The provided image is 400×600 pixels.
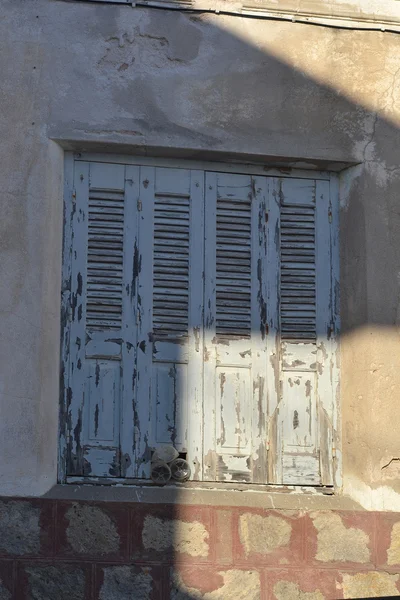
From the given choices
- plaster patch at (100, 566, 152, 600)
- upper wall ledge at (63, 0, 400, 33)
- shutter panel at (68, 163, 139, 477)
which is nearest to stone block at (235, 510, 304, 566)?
plaster patch at (100, 566, 152, 600)

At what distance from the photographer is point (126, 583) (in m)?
6.70

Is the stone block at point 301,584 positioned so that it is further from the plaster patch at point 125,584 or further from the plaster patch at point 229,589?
the plaster patch at point 125,584

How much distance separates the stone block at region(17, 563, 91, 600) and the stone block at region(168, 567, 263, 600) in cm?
48

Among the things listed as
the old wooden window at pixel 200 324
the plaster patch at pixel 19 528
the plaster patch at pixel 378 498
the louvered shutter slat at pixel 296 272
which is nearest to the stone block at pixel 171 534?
the old wooden window at pixel 200 324

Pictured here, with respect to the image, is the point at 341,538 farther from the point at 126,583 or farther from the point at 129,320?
the point at 129,320

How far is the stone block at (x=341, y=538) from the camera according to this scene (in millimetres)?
6891

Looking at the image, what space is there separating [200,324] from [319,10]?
2.06 metres

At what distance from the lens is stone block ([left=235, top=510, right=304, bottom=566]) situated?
6840mm

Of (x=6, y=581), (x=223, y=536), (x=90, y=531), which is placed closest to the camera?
(x=6, y=581)

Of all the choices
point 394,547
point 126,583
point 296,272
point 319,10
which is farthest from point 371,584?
point 319,10

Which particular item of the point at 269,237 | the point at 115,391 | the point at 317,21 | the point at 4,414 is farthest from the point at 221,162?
the point at 4,414

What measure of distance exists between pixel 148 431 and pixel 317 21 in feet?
8.76

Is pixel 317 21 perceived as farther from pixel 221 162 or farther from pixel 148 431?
pixel 148 431

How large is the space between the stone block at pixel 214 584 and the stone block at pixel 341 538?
0.36 m
